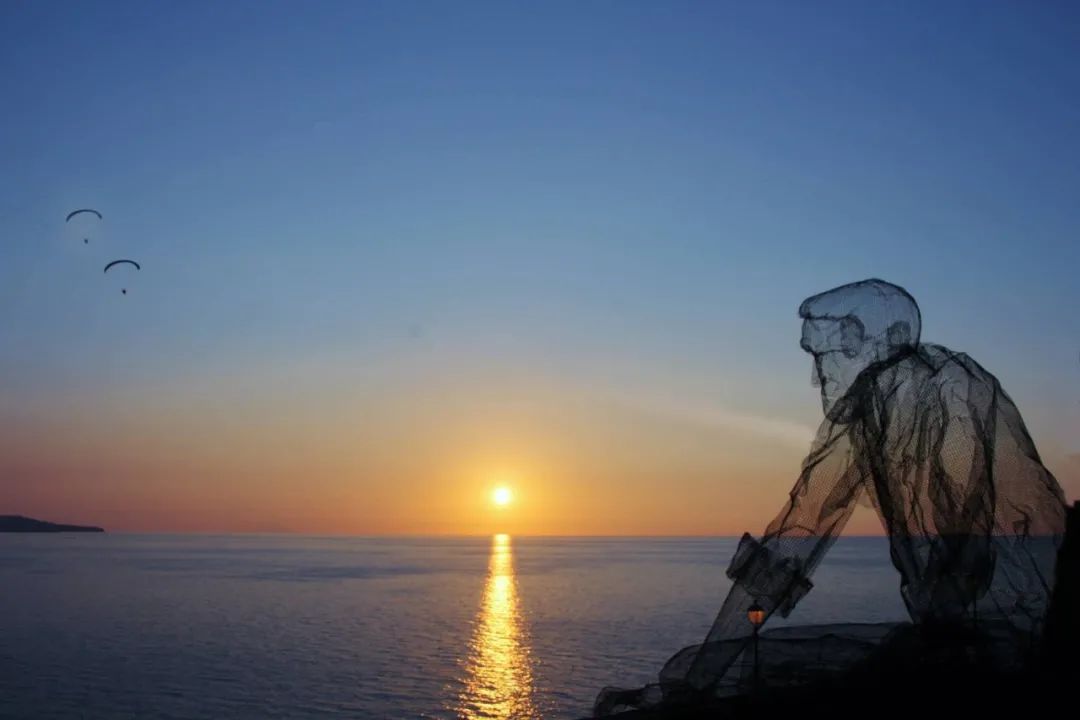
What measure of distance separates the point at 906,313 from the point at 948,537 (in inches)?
99.8

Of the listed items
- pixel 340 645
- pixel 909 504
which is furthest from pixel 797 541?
pixel 340 645

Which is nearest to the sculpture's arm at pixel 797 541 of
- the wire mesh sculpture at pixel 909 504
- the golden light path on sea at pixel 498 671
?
the wire mesh sculpture at pixel 909 504

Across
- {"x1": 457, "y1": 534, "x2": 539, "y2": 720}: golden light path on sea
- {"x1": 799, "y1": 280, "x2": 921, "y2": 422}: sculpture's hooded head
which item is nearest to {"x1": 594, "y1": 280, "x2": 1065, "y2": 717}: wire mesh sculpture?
{"x1": 799, "y1": 280, "x2": 921, "y2": 422}: sculpture's hooded head

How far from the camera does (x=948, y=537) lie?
415 inches

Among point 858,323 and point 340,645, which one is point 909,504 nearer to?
point 858,323

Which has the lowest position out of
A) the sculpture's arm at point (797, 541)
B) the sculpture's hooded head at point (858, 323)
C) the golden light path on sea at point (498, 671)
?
the golden light path on sea at point (498, 671)

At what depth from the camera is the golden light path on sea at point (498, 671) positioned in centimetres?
2973

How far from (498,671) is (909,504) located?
96.4 ft

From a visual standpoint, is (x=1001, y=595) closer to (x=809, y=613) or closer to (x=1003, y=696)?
(x=1003, y=696)

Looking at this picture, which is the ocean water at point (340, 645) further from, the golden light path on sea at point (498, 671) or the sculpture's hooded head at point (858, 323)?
the sculpture's hooded head at point (858, 323)

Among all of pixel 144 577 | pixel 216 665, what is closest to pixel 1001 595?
pixel 216 665

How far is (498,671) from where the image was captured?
124 feet

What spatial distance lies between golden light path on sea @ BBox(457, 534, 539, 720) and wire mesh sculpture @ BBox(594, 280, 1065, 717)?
19.6m

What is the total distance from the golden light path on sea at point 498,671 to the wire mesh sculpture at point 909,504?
772 inches
